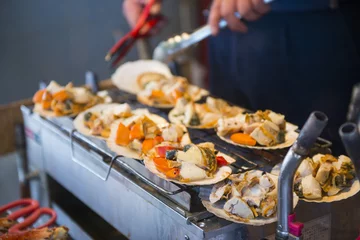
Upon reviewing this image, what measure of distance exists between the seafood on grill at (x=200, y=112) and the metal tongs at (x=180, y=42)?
1.47ft

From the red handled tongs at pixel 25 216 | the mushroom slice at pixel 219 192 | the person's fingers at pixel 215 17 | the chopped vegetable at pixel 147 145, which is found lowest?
the red handled tongs at pixel 25 216

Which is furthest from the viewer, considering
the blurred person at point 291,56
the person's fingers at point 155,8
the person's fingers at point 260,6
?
the person's fingers at point 155,8

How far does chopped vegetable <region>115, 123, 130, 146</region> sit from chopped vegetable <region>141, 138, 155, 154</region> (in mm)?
62

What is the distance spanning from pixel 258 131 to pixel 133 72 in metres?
0.90

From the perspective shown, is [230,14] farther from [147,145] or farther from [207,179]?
[207,179]

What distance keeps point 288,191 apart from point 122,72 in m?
1.34

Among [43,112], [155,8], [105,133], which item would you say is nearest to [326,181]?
[105,133]

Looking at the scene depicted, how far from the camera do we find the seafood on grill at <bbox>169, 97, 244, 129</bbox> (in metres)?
1.94

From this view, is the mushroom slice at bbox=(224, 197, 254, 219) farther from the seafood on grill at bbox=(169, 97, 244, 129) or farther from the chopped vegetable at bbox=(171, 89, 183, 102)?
the chopped vegetable at bbox=(171, 89, 183, 102)

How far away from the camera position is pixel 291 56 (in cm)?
253

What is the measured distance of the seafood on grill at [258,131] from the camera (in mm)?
1720

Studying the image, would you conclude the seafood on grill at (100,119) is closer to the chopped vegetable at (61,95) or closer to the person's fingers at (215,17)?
the chopped vegetable at (61,95)

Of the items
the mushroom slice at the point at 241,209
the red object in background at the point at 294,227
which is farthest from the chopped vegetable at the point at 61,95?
→ the red object in background at the point at 294,227

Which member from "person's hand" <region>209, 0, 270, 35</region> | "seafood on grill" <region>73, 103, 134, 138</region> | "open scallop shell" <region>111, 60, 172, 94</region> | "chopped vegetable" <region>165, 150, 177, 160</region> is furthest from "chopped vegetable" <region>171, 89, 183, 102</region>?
"chopped vegetable" <region>165, 150, 177, 160</region>
